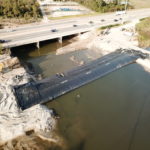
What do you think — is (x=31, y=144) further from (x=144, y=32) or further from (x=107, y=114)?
(x=144, y=32)

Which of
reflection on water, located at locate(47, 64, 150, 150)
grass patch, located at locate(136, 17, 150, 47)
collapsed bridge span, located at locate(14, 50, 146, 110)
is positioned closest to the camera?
reflection on water, located at locate(47, 64, 150, 150)

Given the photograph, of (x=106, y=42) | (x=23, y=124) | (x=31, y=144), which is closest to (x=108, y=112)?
(x=31, y=144)

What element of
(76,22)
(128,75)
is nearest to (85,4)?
(76,22)

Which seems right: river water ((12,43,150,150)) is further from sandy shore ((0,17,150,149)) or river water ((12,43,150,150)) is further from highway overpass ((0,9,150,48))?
highway overpass ((0,9,150,48))

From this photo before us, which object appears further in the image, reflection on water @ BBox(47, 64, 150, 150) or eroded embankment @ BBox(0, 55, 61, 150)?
reflection on water @ BBox(47, 64, 150, 150)

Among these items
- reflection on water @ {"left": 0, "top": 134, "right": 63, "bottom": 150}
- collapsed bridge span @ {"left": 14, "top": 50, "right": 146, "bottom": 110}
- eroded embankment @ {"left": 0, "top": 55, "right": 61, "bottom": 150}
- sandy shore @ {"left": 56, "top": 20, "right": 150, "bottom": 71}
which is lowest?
reflection on water @ {"left": 0, "top": 134, "right": 63, "bottom": 150}

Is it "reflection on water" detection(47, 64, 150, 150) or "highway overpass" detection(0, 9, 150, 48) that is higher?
"highway overpass" detection(0, 9, 150, 48)

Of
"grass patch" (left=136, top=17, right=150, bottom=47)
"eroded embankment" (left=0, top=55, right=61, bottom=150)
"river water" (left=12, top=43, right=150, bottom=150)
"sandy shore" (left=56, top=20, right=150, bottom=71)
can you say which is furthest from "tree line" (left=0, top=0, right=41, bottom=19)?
"eroded embankment" (left=0, top=55, right=61, bottom=150)

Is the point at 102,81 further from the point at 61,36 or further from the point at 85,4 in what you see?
the point at 85,4
